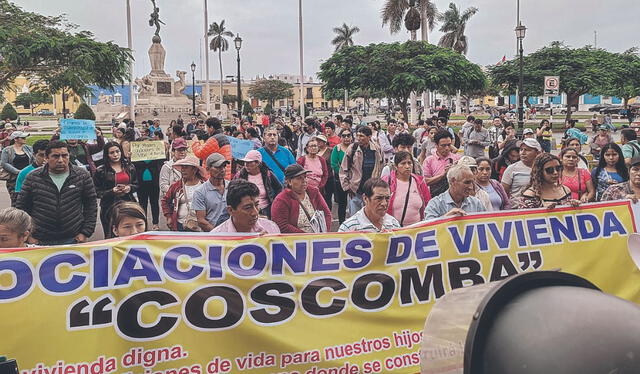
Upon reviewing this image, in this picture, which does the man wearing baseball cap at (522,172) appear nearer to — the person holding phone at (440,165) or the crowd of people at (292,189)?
the crowd of people at (292,189)

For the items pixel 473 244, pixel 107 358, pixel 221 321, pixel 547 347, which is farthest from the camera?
pixel 473 244

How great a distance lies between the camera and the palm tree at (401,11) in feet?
142

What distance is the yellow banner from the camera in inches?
133

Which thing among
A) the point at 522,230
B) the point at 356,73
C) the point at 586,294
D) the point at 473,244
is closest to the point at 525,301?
the point at 586,294

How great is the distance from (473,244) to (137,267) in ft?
7.29

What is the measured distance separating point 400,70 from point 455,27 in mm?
40171

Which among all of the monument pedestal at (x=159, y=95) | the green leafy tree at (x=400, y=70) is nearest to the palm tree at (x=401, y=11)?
the green leafy tree at (x=400, y=70)

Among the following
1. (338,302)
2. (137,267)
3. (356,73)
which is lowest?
(338,302)

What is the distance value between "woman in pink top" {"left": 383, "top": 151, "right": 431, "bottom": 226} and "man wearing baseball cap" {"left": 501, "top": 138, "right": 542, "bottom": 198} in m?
1.15

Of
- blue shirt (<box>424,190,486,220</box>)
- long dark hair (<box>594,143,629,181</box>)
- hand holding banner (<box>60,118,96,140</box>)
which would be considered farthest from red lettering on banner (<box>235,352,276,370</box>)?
hand holding banner (<box>60,118,96,140</box>)

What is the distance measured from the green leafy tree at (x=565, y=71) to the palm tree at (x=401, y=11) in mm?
6873

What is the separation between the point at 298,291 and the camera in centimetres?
381

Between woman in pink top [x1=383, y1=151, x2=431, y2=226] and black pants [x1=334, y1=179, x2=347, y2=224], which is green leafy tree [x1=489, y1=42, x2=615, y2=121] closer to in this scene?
black pants [x1=334, y1=179, x2=347, y2=224]

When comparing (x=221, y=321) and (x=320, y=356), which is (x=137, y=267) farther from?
(x=320, y=356)
